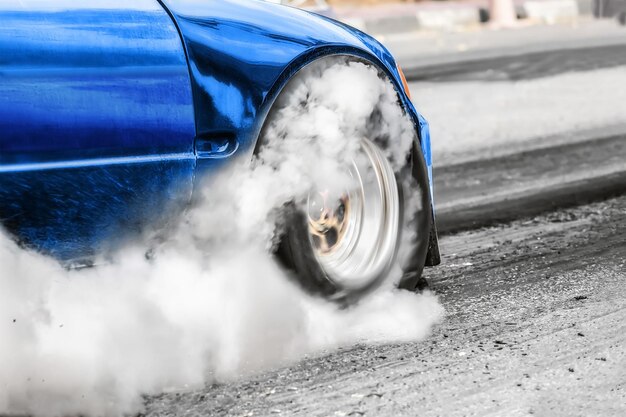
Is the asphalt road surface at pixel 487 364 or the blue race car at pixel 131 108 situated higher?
the blue race car at pixel 131 108

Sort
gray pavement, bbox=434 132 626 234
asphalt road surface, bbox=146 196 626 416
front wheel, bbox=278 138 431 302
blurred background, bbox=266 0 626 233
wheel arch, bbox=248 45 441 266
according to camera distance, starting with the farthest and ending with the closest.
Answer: blurred background, bbox=266 0 626 233, gray pavement, bbox=434 132 626 234, front wheel, bbox=278 138 431 302, wheel arch, bbox=248 45 441 266, asphalt road surface, bbox=146 196 626 416

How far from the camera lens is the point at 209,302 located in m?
3.96

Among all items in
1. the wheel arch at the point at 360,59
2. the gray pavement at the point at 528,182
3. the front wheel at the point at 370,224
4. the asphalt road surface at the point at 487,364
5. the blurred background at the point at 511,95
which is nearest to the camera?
the asphalt road surface at the point at 487,364

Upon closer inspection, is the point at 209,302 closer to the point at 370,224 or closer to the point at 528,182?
the point at 370,224

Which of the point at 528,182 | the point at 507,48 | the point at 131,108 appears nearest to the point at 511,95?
Result: the point at 528,182

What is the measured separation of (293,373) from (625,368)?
1.02 meters

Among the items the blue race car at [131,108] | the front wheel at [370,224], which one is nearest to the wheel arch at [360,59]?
the blue race car at [131,108]

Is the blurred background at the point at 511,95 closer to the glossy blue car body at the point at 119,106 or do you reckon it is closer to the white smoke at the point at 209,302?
the white smoke at the point at 209,302

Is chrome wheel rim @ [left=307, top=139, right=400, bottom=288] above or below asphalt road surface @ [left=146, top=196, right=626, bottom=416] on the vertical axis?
above

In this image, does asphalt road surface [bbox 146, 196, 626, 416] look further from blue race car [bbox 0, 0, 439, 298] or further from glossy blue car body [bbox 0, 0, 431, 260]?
glossy blue car body [bbox 0, 0, 431, 260]

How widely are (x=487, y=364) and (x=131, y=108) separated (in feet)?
4.43

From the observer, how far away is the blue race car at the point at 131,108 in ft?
11.5

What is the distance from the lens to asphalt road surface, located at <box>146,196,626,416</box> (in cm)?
347

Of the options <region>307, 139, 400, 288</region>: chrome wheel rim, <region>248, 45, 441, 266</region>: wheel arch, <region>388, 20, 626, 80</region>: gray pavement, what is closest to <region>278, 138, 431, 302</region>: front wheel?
<region>307, 139, 400, 288</region>: chrome wheel rim
